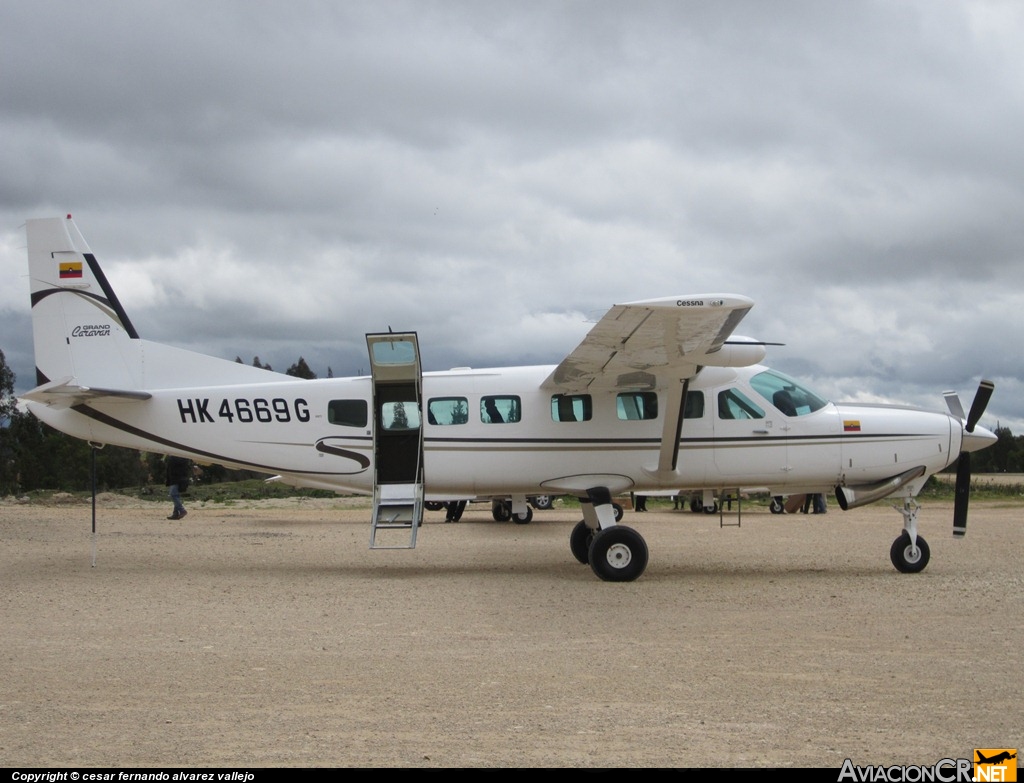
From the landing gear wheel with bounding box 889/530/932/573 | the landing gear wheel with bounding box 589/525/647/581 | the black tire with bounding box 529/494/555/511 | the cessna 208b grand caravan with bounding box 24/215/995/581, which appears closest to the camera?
the landing gear wheel with bounding box 589/525/647/581

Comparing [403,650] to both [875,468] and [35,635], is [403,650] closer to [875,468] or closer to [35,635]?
[35,635]

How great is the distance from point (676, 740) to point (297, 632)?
4757 mm

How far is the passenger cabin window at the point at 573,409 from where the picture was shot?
45.0ft

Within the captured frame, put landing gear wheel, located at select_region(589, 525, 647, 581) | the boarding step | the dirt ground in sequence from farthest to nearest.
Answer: the boarding step → landing gear wheel, located at select_region(589, 525, 647, 581) → the dirt ground

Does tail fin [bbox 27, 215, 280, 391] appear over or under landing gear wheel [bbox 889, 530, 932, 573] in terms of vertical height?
over

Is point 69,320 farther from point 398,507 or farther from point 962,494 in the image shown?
point 962,494

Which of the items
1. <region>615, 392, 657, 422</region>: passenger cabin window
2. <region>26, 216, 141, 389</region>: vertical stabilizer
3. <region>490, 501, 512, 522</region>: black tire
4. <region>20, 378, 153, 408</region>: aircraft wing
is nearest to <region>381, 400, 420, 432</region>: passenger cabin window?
<region>615, 392, 657, 422</region>: passenger cabin window

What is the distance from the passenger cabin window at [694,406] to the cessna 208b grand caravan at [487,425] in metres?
0.02

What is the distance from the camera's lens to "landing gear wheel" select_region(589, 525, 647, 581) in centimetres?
1271

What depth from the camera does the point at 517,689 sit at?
6793 millimetres

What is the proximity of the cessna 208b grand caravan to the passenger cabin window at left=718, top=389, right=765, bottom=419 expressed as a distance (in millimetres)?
29

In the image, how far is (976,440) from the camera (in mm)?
13766


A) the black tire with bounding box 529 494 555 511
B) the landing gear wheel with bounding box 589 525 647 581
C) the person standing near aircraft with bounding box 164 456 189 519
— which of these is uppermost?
the person standing near aircraft with bounding box 164 456 189 519

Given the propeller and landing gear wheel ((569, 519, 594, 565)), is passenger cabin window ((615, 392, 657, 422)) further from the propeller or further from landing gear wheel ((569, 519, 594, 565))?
the propeller
